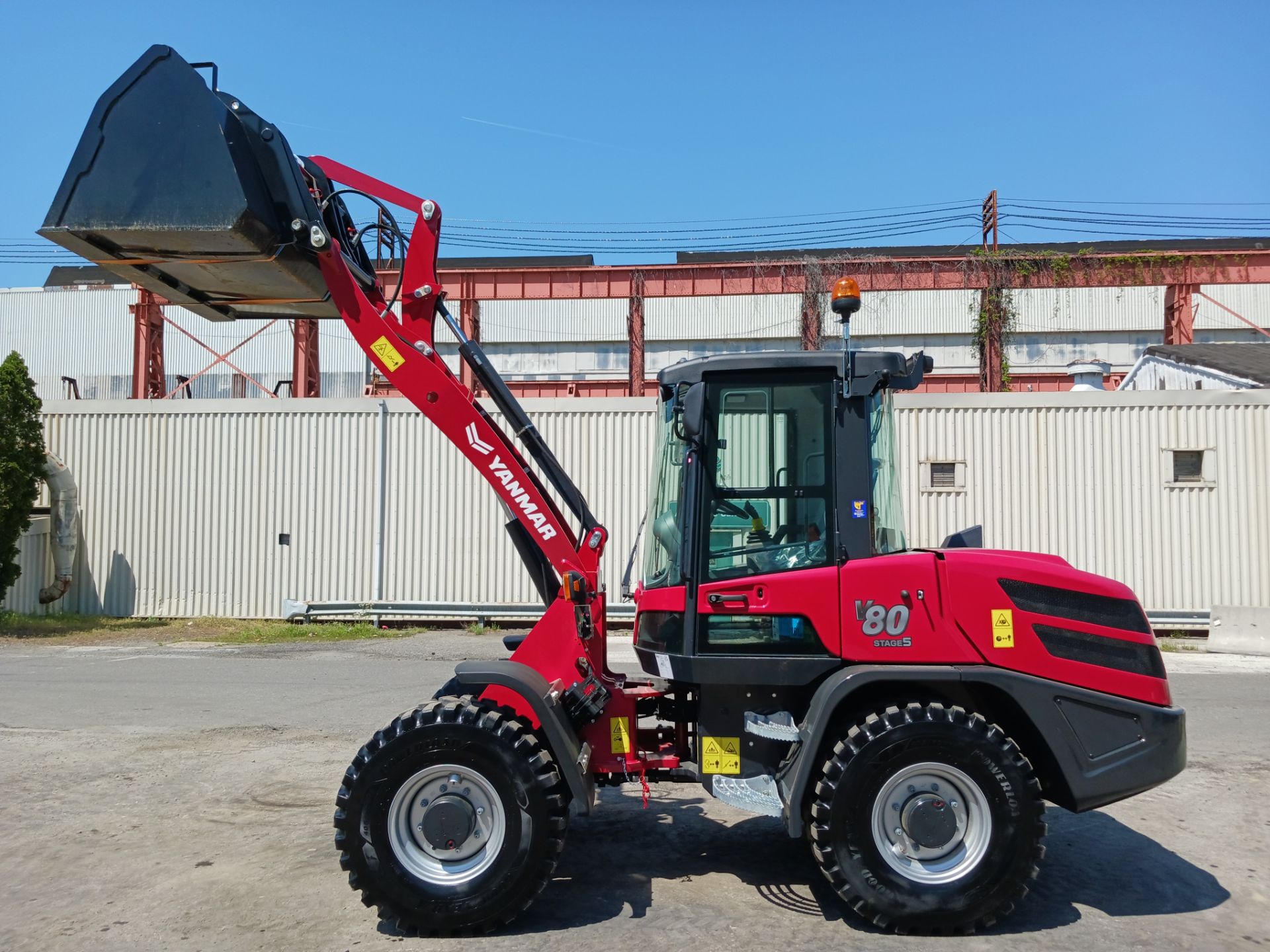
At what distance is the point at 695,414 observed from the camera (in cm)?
452

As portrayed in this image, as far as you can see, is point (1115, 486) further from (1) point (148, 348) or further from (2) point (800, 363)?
(1) point (148, 348)

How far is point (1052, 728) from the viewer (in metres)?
4.37

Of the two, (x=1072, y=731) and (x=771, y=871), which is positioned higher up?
(x=1072, y=731)

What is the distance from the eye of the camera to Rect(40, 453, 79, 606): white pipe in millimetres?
15898

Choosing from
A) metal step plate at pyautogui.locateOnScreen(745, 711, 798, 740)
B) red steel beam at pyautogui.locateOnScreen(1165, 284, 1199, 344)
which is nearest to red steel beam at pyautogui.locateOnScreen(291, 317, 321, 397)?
metal step plate at pyautogui.locateOnScreen(745, 711, 798, 740)

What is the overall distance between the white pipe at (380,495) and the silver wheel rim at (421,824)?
1174cm

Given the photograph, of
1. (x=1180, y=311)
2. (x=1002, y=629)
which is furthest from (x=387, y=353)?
(x=1180, y=311)

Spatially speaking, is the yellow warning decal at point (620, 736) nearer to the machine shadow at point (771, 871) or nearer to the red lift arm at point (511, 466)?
the red lift arm at point (511, 466)

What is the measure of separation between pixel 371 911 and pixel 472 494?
11.5m

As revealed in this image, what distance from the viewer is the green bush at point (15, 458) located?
1505 centimetres

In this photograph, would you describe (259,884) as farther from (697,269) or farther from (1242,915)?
(697,269)

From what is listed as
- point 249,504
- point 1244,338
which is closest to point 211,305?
point 249,504

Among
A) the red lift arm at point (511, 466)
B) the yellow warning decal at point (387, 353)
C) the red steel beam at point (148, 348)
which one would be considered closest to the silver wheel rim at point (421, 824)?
the red lift arm at point (511, 466)

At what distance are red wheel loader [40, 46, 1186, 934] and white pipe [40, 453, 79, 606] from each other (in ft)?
42.7
